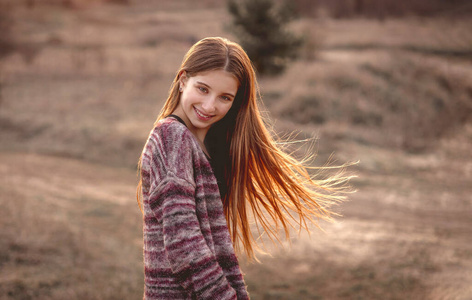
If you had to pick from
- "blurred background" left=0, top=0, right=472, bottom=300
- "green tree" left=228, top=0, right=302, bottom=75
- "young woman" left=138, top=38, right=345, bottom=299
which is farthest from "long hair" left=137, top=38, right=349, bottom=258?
"green tree" left=228, top=0, right=302, bottom=75

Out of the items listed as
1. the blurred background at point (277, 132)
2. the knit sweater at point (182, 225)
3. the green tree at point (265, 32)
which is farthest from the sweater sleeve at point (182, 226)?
the green tree at point (265, 32)

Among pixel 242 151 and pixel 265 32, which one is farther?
pixel 265 32

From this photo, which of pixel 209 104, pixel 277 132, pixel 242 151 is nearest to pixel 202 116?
pixel 209 104

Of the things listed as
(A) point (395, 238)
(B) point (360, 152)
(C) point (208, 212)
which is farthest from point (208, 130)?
(B) point (360, 152)

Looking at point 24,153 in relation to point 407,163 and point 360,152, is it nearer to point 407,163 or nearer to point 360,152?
point 360,152

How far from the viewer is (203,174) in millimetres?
1510

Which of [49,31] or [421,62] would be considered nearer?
[421,62]

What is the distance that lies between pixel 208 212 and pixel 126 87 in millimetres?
16654

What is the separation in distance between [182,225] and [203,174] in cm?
24

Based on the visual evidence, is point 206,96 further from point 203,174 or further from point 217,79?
point 203,174

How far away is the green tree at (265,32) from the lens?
14.8m

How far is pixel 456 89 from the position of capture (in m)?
17.4

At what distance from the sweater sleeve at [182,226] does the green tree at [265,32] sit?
13.8 metres

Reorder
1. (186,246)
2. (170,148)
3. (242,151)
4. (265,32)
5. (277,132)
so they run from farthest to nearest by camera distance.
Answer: (265,32), (277,132), (242,151), (170,148), (186,246)
